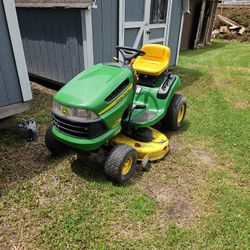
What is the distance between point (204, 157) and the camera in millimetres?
3230

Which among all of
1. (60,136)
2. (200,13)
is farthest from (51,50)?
(200,13)

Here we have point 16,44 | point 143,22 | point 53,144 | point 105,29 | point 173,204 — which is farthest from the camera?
point 143,22

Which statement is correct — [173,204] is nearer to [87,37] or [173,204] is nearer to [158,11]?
[87,37]

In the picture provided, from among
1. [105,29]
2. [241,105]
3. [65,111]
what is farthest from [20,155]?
[241,105]

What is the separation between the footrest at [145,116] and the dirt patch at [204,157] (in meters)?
0.78

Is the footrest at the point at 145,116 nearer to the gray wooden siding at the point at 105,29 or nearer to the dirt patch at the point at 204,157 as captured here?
the dirt patch at the point at 204,157

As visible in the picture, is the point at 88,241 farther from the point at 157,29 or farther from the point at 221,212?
the point at 157,29

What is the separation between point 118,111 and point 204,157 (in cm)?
144

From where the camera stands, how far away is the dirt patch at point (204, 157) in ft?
10.2

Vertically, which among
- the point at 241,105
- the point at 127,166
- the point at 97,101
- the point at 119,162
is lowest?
the point at 241,105

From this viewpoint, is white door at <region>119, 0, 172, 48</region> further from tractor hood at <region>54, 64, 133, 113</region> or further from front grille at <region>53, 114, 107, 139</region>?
front grille at <region>53, 114, 107, 139</region>

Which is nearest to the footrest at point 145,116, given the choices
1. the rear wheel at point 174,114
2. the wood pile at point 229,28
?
the rear wheel at point 174,114

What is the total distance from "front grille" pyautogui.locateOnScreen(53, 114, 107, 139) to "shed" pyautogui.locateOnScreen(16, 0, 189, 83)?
2311mm

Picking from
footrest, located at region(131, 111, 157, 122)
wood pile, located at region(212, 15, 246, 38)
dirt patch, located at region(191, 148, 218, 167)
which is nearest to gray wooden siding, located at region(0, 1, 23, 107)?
footrest, located at region(131, 111, 157, 122)
